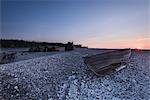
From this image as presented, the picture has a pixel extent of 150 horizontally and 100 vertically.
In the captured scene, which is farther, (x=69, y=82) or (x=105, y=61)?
(x=105, y=61)

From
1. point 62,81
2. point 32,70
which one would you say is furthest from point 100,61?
point 32,70

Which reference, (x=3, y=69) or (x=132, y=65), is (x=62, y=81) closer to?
(x=3, y=69)

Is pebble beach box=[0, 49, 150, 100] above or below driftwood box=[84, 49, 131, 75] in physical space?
below

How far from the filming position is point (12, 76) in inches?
444

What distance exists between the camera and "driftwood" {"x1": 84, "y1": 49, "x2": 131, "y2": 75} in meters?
12.0

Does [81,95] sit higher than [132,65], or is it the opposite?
[132,65]

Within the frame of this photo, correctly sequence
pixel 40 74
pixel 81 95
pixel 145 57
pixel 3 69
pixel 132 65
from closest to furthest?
pixel 81 95 < pixel 40 74 < pixel 3 69 < pixel 132 65 < pixel 145 57

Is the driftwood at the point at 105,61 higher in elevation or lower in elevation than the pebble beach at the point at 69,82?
higher

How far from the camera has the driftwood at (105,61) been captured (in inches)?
471

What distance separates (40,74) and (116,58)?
15.9 feet

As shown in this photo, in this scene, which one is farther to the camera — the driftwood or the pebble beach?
the driftwood

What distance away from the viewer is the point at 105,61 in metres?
12.9

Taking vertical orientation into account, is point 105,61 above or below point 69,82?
above

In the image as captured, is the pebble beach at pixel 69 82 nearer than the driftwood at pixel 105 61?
Yes
